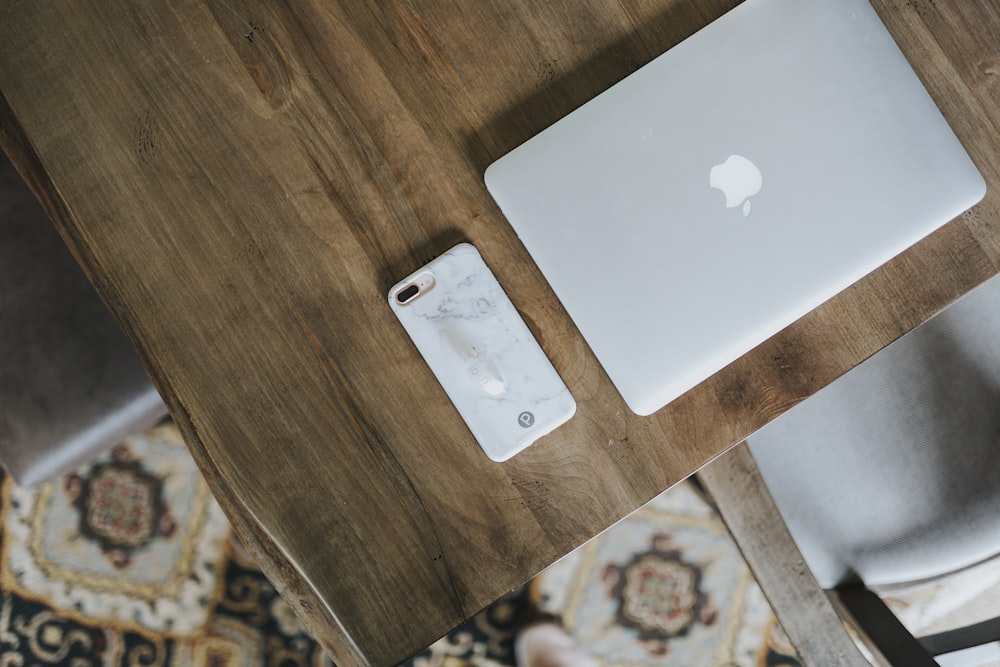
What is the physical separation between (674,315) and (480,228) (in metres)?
0.19

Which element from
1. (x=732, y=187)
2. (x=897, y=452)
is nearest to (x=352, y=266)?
(x=732, y=187)

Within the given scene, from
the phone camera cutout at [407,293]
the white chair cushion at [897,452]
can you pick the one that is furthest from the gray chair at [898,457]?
the phone camera cutout at [407,293]

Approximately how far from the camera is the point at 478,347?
2.15 ft

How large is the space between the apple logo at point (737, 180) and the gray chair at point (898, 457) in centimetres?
37

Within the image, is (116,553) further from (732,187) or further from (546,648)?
(732,187)

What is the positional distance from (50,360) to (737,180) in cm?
83

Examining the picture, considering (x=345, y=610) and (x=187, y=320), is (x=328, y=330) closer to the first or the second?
(x=187, y=320)

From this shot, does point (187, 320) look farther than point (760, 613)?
No

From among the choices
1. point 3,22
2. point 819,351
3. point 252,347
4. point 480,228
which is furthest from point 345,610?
point 3,22

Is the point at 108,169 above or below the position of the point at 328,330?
above

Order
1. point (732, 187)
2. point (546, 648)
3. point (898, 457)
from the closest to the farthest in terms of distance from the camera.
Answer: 1. point (732, 187)
2. point (898, 457)
3. point (546, 648)

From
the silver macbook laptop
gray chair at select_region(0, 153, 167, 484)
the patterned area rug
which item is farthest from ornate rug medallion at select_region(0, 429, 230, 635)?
the silver macbook laptop

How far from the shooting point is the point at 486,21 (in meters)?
0.69

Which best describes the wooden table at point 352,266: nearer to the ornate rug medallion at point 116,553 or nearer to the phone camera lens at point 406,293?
the phone camera lens at point 406,293
